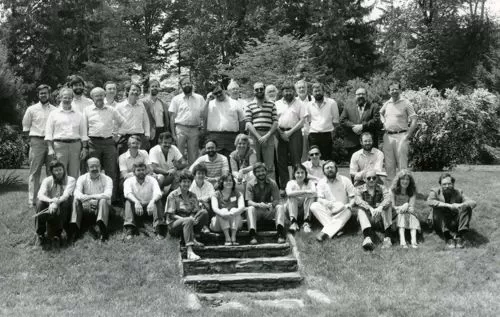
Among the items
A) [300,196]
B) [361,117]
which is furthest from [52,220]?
[361,117]

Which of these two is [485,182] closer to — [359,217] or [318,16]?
[359,217]

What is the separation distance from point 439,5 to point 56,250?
104 feet

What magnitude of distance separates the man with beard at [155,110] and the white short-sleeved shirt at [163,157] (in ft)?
3.34

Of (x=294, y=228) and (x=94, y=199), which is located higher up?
(x=94, y=199)

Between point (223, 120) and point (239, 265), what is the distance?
3.06 metres

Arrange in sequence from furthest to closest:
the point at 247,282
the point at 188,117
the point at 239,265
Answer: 1. the point at 188,117
2. the point at 239,265
3. the point at 247,282

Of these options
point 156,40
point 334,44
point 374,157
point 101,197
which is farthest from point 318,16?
point 101,197

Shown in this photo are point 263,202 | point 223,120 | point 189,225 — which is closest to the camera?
point 189,225

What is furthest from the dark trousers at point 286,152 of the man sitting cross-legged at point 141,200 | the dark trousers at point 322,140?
the man sitting cross-legged at point 141,200

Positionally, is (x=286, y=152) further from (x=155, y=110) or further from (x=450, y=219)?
(x=450, y=219)

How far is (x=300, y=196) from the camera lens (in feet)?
32.9

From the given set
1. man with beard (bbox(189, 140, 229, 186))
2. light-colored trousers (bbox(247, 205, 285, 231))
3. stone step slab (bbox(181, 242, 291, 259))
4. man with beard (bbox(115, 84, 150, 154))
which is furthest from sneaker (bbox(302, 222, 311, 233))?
man with beard (bbox(115, 84, 150, 154))

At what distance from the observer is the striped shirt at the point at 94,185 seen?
9508mm

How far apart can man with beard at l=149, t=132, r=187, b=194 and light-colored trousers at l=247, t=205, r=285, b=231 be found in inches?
61.7
